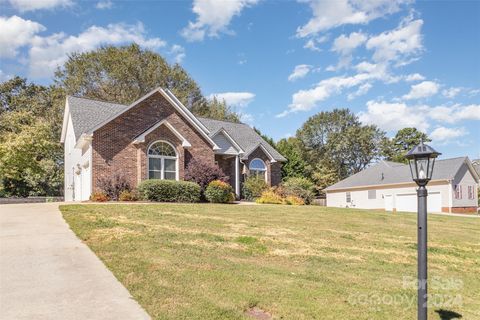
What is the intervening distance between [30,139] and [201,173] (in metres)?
18.0

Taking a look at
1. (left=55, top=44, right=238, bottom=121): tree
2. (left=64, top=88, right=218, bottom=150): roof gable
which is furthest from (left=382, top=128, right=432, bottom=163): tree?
(left=64, top=88, right=218, bottom=150): roof gable

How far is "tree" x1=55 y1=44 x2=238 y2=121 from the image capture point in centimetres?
3841

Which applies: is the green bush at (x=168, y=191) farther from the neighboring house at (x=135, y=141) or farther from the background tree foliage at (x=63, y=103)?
the background tree foliage at (x=63, y=103)

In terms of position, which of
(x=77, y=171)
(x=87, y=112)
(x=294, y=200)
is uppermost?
(x=87, y=112)

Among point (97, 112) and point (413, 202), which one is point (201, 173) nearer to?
point (97, 112)

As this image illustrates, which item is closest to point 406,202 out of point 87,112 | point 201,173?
point 201,173

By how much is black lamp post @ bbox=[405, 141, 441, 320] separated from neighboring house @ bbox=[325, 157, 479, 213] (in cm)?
3132

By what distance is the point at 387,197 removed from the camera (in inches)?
1449

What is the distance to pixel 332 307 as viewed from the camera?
195 inches

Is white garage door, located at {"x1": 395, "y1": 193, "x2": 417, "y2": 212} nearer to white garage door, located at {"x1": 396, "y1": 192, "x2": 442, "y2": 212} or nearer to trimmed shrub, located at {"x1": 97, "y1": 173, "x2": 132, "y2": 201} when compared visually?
white garage door, located at {"x1": 396, "y1": 192, "x2": 442, "y2": 212}

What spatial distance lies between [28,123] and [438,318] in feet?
134

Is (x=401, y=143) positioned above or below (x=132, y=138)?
above

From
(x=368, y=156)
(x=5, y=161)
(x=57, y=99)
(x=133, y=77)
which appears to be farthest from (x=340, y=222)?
(x=368, y=156)

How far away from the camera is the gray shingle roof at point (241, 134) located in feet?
91.0
